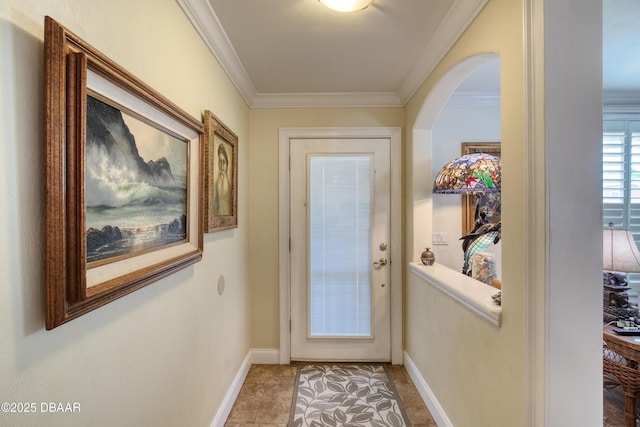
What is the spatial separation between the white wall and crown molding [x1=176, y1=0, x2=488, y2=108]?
56cm

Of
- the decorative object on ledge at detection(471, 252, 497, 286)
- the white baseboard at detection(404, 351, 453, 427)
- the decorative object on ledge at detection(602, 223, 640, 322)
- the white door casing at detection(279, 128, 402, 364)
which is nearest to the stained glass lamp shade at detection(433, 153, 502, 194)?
the decorative object on ledge at detection(471, 252, 497, 286)

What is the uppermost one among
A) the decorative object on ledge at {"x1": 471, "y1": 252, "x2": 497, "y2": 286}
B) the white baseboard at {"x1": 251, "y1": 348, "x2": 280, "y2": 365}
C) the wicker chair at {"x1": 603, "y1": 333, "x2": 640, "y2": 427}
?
the decorative object on ledge at {"x1": 471, "y1": 252, "x2": 497, "y2": 286}

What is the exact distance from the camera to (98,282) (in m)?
0.74

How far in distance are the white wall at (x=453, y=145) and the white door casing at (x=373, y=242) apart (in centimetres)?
43

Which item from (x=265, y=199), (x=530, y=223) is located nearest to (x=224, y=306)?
(x=265, y=199)

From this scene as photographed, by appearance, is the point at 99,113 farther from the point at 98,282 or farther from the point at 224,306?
the point at 224,306

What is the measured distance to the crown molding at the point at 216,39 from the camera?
52.0 inches

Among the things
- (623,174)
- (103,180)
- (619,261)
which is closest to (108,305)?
(103,180)

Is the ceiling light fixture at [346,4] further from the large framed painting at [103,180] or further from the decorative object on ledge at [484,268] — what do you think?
the decorative object on ledge at [484,268]

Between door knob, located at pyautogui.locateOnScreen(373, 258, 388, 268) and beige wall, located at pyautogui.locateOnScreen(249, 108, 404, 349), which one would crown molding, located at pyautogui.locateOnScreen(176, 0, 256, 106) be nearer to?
beige wall, located at pyautogui.locateOnScreen(249, 108, 404, 349)

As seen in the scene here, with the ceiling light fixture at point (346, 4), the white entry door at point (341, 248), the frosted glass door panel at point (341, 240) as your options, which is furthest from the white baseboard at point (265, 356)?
the ceiling light fixture at point (346, 4)

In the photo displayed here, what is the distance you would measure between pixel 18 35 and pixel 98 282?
0.57 m

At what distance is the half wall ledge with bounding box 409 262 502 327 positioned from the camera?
121 centimetres

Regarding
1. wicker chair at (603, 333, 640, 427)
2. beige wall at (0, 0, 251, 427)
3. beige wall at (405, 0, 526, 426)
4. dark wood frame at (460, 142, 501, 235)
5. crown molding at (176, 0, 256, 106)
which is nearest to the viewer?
beige wall at (0, 0, 251, 427)
